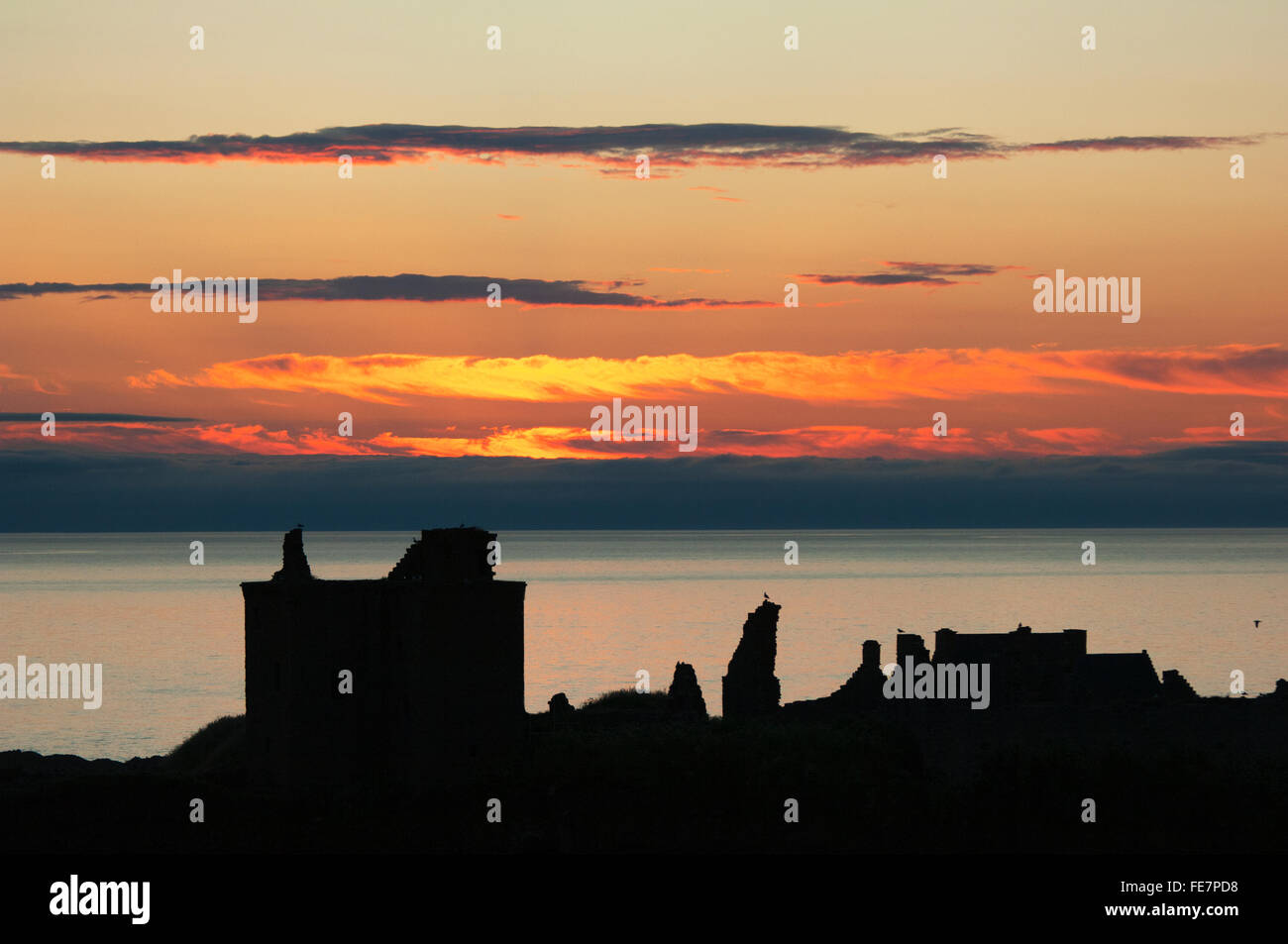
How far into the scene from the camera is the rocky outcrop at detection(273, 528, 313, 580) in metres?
43.2

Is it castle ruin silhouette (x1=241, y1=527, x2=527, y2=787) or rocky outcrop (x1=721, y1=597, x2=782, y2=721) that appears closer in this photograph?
castle ruin silhouette (x1=241, y1=527, x2=527, y2=787)

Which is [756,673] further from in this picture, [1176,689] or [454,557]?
[454,557]

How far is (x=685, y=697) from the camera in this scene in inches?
2490

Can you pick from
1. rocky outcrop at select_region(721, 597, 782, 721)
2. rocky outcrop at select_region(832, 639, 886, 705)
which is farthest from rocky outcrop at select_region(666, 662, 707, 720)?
rocky outcrop at select_region(832, 639, 886, 705)

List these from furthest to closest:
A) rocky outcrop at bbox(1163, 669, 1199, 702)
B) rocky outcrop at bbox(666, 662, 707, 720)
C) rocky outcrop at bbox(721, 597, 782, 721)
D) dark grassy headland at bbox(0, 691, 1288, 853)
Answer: rocky outcrop at bbox(1163, 669, 1199, 702)
rocky outcrop at bbox(721, 597, 782, 721)
rocky outcrop at bbox(666, 662, 707, 720)
dark grassy headland at bbox(0, 691, 1288, 853)

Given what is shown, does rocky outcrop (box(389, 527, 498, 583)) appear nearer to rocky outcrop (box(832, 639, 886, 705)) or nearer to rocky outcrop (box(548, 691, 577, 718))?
rocky outcrop (box(548, 691, 577, 718))

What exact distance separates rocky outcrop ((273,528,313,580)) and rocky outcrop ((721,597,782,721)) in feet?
71.3

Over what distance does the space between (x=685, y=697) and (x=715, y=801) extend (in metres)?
17.9

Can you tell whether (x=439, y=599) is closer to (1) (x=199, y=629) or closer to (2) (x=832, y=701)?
(2) (x=832, y=701)

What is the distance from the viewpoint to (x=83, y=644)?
565ft

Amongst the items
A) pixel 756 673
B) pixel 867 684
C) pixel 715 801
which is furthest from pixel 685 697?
pixel 715 801

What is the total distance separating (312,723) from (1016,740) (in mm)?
24925
